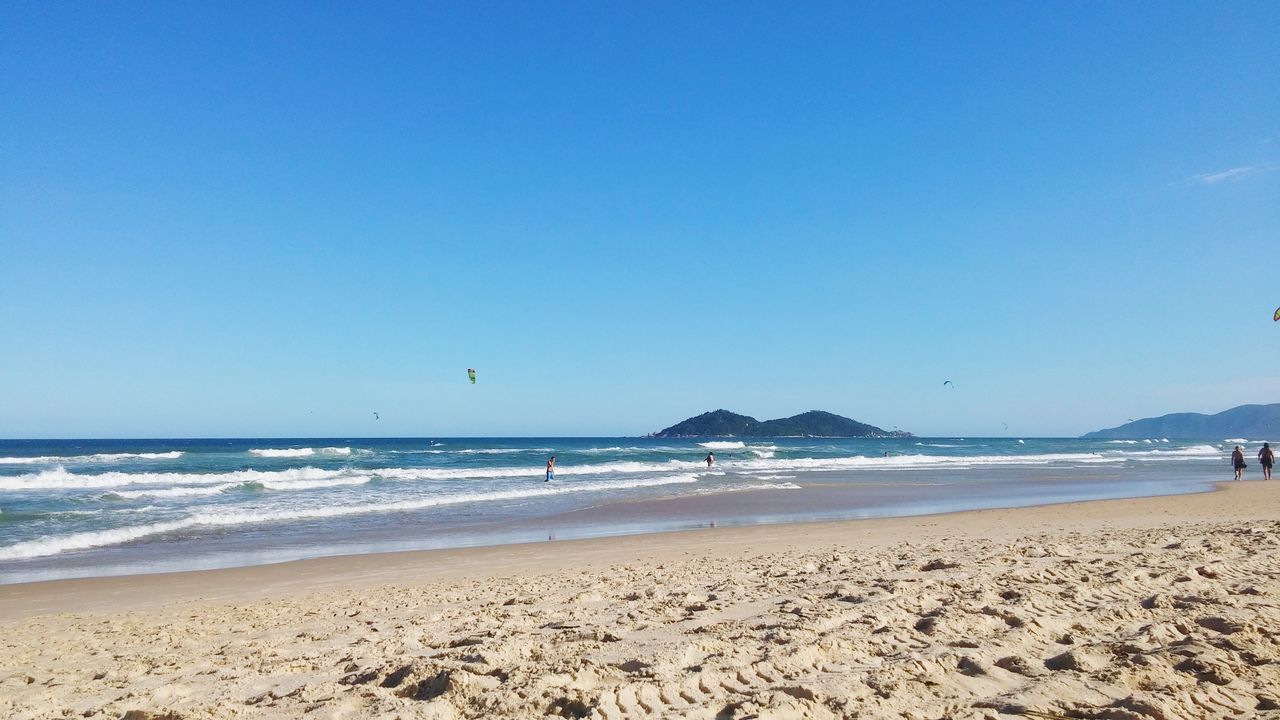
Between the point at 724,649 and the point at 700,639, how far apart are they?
0.95 feet

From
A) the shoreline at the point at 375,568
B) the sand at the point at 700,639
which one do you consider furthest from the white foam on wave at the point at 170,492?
the sand at the point at 700,639

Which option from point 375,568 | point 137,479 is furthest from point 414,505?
point 137,479

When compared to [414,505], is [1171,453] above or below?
above

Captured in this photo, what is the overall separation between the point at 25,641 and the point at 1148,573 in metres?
10.4

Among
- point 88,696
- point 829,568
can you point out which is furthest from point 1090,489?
point 88,696

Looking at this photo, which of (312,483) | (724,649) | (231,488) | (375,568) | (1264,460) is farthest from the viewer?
(312,483)

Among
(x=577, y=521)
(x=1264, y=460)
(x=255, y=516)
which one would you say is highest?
(x=1264, y=460)

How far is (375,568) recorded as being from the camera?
10711mm

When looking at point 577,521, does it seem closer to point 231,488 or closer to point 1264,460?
point 231,488

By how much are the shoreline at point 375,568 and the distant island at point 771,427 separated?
146m

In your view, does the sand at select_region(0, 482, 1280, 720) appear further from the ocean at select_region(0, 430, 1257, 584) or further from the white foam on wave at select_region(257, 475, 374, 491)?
the white foam on wave at select_region(257, 475, 374, 491)

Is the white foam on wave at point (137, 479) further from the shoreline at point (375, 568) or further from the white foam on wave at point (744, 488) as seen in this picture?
the shoreline at point (375, 568)

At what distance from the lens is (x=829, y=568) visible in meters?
8.25

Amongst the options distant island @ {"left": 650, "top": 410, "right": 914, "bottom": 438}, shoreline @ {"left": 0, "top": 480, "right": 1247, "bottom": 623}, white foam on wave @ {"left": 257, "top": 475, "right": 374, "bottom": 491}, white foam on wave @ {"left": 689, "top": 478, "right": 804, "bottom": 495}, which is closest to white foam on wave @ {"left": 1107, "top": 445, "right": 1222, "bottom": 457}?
white foam on wave @ {"left": 689, "top": 478, "right": 804, "bottom": 495}
